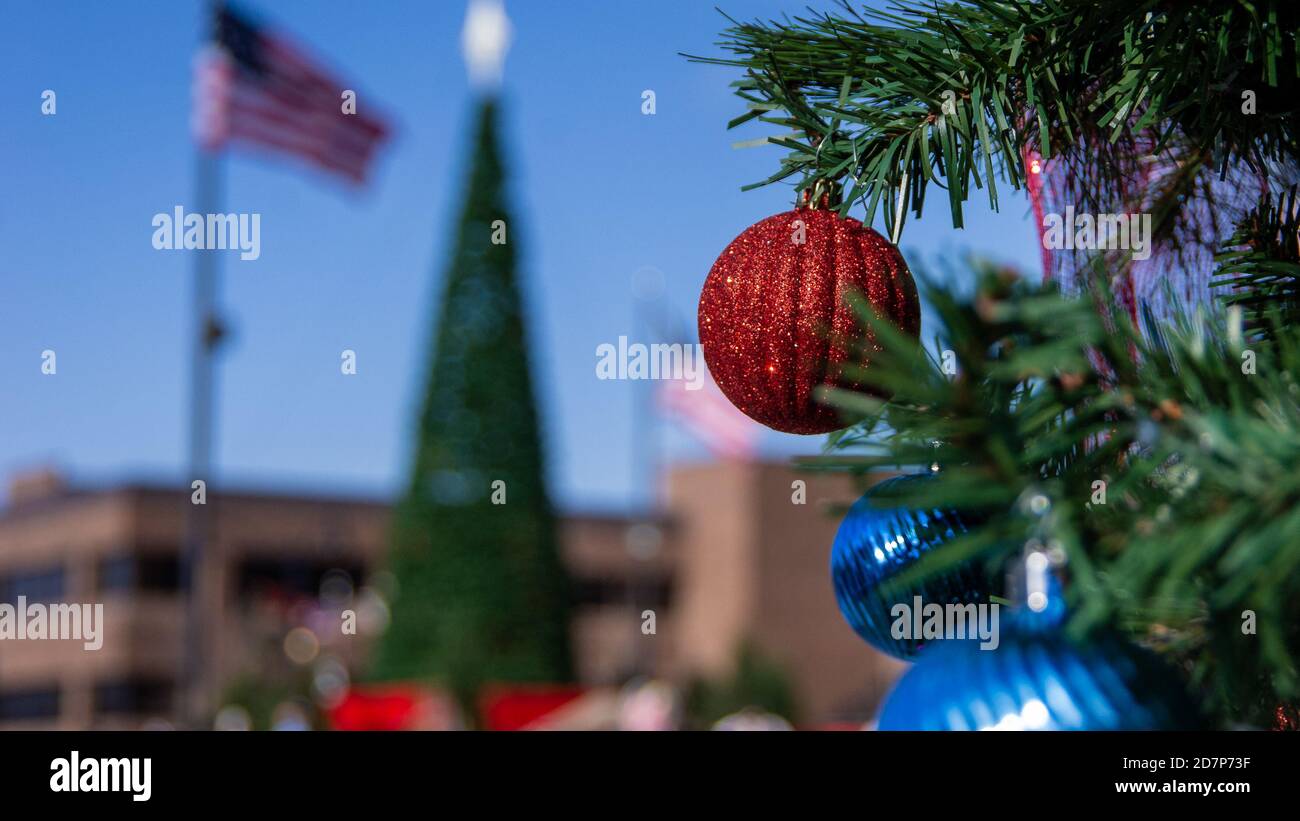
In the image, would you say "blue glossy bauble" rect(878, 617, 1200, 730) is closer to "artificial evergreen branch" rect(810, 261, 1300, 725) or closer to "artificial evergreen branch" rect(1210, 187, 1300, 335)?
"artificial evergreen branch" rect(810, 261, 1300, 725)

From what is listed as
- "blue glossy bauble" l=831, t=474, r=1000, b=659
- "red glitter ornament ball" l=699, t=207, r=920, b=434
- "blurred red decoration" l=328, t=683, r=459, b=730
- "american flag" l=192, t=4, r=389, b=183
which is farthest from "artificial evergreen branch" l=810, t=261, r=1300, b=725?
"blurred red decoration" l=328, t=683, r=459, b=730

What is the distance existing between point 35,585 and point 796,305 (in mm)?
45780

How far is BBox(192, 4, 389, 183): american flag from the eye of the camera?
16.4 meters

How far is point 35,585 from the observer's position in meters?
43.5

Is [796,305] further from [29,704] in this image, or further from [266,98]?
[29,704]

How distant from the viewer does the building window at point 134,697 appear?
3834 centimetres

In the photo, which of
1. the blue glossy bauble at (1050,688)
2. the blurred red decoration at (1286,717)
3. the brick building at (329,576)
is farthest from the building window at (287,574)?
the blue glossy bauble at (1050,688)

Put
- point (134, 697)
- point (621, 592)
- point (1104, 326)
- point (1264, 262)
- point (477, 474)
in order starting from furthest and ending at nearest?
point (621, 592)
point (134, 697)
point (477, 474)
point (1264, 262)
point (1104, 326)

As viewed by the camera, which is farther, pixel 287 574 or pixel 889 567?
pixel 287 574

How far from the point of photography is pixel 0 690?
43.3 metres

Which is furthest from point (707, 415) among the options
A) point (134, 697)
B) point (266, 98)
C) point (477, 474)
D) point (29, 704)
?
point (29, 704)

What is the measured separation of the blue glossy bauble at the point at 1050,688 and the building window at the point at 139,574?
40951 mm
